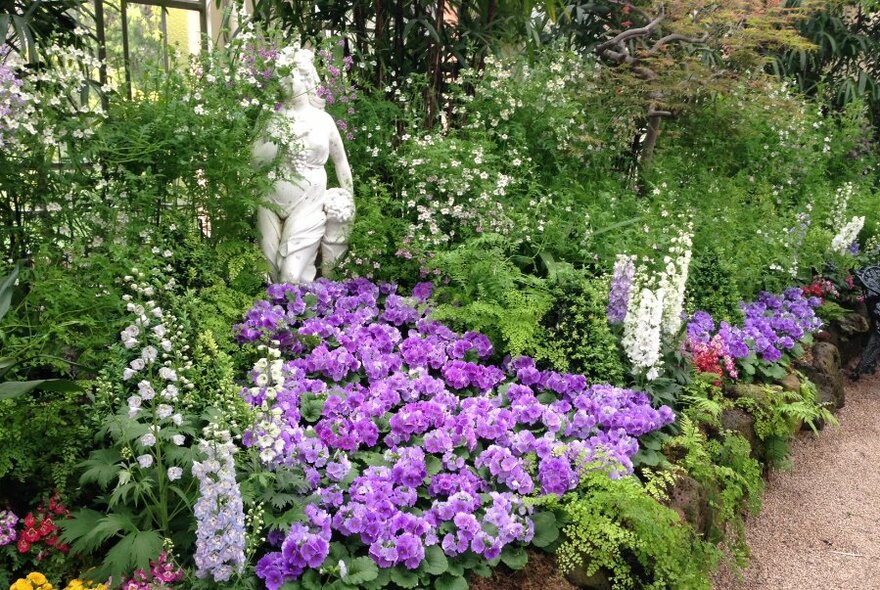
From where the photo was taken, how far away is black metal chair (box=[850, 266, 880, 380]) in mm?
4809

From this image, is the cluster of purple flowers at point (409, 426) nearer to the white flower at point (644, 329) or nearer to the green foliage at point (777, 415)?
the white flower at point (644, 329)

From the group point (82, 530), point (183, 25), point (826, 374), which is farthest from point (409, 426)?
point (183, 25)

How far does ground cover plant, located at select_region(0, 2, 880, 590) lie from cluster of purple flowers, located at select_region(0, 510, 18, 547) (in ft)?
0.04

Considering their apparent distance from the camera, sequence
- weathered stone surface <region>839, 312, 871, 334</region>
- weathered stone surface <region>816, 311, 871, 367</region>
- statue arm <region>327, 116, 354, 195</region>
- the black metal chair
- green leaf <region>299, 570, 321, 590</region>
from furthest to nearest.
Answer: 1. weathered stone surface <region>839, 312, 871, 334</region>
2. weathered stone surface <region>816, 311, 871, 367</region>
3. the black metal chair
4. statue arm <region>327, 116, 354, 195</region>
5. green leaf <region>299, 570, 321, 590</region>

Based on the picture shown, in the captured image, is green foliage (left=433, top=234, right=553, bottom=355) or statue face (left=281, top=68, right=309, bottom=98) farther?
statue face (left=281, top=68, right=309, bottom=98)

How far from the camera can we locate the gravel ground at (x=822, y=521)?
2996 mm

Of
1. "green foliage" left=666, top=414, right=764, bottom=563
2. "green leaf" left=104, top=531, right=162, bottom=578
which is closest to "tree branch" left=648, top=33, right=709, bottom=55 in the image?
"green foliage" left=666, top=414, right=764, bottom=563

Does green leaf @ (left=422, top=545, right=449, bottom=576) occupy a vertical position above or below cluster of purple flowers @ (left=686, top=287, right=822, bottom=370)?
below

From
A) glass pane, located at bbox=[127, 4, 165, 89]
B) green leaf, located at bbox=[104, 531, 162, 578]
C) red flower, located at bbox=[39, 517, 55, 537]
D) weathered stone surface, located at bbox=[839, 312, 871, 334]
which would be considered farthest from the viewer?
glass pane, located at bbox=[127, 4, 165, 89]

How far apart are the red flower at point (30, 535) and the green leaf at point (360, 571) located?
900 mm

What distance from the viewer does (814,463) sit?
3.91m

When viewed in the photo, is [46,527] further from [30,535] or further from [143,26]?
[143,26]

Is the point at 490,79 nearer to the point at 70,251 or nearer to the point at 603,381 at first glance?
the point at 603,381

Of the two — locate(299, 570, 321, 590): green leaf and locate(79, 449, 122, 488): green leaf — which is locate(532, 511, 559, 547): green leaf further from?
locate(79, 449, 122, 488): green leaf
